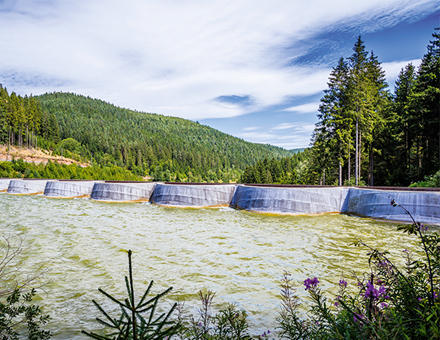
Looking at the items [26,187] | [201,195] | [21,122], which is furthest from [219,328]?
[21,122]

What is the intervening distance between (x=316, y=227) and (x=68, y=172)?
194 feet

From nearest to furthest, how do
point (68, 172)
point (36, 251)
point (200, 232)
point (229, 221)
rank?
point (36, 251), point (200, 232), point (229, 221), point (68, 172)

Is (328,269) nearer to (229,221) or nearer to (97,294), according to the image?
(97,294)

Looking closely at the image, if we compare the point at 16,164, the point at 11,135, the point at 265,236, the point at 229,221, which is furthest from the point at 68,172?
the point at 265,236

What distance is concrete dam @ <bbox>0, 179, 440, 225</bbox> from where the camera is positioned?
42.2ft

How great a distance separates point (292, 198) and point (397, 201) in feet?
17.5

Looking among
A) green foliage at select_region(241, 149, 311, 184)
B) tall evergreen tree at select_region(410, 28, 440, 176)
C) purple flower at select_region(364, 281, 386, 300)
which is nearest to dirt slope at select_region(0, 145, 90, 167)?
green foliage at select_region(241, 149, 311, 184)

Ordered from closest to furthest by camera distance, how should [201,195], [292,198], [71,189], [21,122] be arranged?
[292,198] → [201,195] → [71,189] → [21,122]

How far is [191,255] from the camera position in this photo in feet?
26.6

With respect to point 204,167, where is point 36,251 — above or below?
below

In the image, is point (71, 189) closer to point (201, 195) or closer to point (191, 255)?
point (201, 195)

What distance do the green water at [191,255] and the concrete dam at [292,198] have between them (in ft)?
4.62

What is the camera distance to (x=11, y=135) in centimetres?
7419

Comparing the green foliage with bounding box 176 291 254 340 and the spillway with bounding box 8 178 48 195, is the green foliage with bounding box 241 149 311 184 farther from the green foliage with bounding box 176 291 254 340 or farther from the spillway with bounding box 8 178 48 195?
the green foliage with bounding box 176 291 254 340
